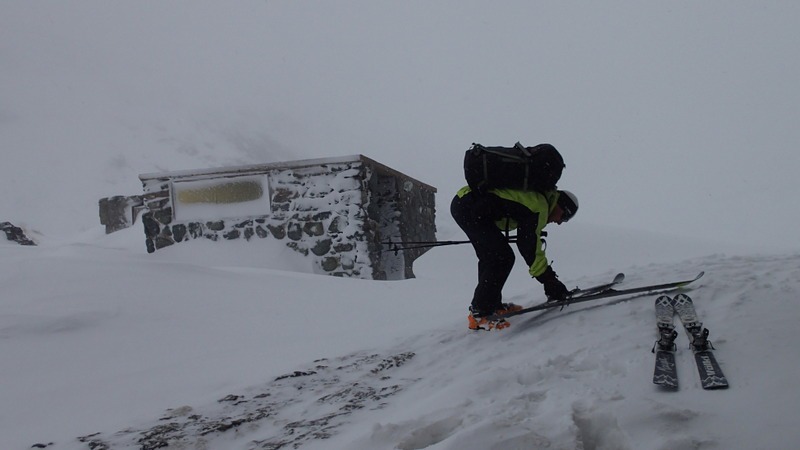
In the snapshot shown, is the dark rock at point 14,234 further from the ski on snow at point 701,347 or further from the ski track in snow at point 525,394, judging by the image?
the ski on snow at point 701,347

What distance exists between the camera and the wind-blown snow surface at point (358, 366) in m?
2.00

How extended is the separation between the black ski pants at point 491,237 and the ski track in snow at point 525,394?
336mm

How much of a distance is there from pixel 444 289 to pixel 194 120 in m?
43.1

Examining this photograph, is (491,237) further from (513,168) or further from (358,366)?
(358,366)

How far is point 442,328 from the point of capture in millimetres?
4535

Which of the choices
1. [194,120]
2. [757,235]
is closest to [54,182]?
[194,120]

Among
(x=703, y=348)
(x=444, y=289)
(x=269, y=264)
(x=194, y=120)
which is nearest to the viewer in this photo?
(x=703, y=348)

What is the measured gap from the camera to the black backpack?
13.2 feet

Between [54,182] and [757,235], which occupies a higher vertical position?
[54,182]

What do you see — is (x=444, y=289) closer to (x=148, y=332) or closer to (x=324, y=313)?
(x=324, y=313)

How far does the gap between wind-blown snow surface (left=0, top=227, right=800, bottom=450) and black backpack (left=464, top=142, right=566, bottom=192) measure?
3.54 ft

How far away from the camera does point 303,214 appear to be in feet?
29.4

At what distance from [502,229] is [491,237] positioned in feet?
0.58

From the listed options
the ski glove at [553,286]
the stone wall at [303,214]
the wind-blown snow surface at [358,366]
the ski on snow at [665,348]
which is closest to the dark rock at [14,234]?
the stone wall at [303,214]
